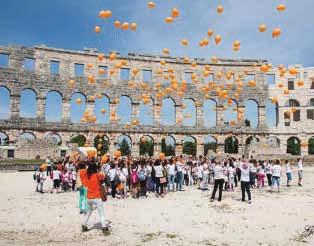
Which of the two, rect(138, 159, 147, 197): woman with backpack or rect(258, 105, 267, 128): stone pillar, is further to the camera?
rect(258, 105, 267, 128): stone pillar

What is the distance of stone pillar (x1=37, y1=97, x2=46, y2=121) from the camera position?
3900 cm

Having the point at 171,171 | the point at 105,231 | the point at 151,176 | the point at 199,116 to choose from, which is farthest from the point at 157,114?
the point at 105,231

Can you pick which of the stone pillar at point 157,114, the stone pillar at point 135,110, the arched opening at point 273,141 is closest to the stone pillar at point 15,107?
the stone pillar at point 135,110

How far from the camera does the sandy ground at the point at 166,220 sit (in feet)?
28.9

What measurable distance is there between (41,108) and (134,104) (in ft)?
34.5

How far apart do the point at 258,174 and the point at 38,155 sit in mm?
23729

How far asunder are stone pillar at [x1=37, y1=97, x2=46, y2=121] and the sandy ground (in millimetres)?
23461

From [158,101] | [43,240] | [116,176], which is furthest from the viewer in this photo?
[158,101]

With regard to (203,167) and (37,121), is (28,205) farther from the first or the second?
(37,121)

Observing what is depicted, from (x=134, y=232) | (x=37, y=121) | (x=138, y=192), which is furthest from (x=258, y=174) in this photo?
(x=37, y=121)

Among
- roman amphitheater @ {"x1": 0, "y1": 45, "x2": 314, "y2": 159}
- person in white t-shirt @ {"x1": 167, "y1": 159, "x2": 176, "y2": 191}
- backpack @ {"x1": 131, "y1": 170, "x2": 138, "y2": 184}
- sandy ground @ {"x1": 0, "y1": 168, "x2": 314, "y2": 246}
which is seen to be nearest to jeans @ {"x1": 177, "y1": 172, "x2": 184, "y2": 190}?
person in white t-shirt @ {"x1": 167, "y1": 159, "x2": 176, "y2": 191}

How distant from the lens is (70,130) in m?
39.7

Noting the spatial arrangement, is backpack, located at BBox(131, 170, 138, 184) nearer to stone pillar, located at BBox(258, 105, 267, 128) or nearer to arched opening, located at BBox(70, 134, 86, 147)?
arched opening, located at BBox(70, 134, 86, 147)

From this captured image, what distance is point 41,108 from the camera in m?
39.3
